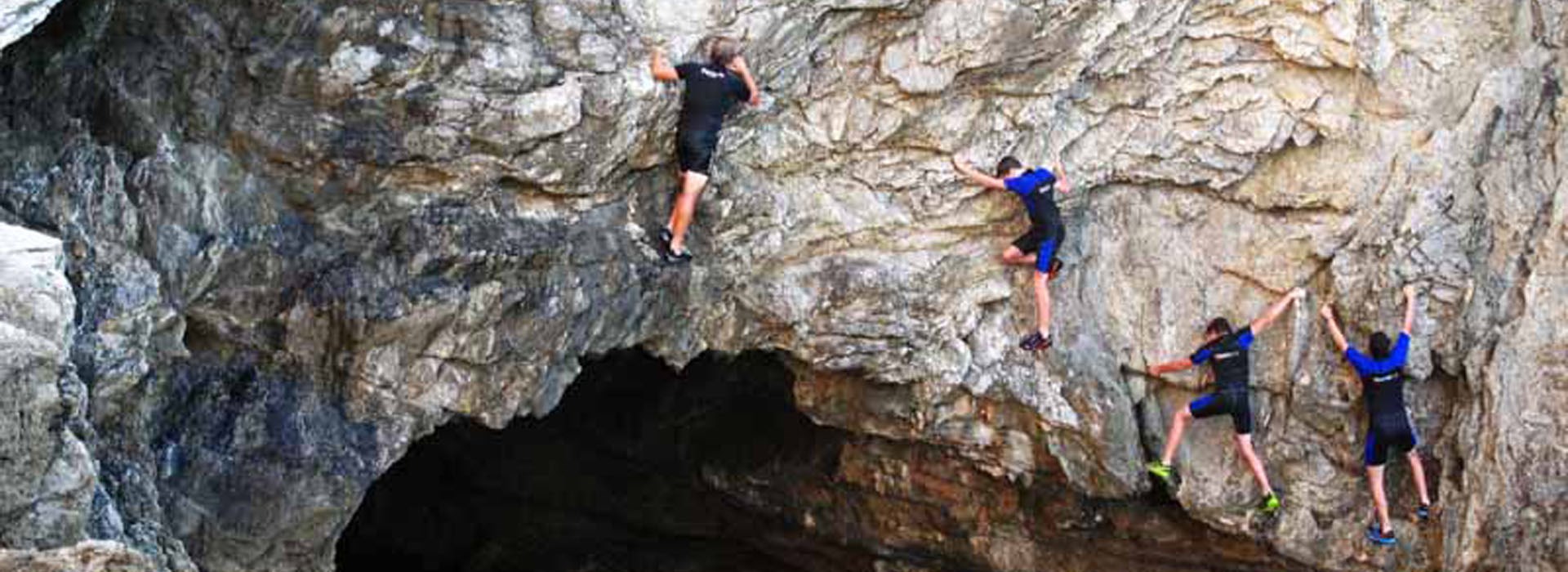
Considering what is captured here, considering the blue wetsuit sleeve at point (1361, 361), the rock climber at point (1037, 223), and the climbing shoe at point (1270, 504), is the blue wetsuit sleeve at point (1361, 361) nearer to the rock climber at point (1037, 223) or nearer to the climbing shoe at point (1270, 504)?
the climbing shoe at point (1270, 504)

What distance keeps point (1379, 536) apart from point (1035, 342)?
8.30 ft

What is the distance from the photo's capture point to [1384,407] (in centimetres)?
1152

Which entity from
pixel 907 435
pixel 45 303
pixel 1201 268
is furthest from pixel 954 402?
pixel 45 303

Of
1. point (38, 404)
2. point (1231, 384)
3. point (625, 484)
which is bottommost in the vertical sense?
point (625, 484)

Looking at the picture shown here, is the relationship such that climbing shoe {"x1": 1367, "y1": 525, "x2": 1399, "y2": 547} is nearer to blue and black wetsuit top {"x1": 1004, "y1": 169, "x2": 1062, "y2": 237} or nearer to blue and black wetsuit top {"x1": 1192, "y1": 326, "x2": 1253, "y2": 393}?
blue and black wetsuit top {"x1": 1192, "y1": 326, "x2": 1253, "y2": 393}

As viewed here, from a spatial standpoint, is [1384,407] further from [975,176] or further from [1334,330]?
[975,176]

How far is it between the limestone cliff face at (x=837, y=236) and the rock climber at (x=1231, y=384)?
169 mm

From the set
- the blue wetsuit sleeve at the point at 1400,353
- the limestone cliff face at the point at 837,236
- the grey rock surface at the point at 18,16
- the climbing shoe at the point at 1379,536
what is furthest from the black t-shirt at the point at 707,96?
the climbing shoe at the point at 1379,536

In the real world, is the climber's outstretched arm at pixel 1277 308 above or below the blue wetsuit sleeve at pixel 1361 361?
above

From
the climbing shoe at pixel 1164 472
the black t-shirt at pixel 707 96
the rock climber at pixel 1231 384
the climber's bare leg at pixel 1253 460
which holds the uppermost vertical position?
the black t-shirt at pixel 707 96

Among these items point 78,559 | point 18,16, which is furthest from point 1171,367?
point 18,16

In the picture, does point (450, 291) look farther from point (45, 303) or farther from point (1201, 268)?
point (1201, 268)

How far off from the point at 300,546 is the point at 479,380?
1.35m

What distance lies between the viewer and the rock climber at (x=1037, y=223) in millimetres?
11180
